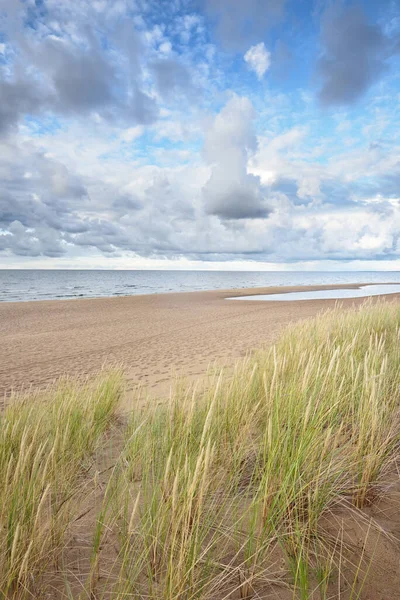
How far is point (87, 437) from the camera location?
305 centimetres

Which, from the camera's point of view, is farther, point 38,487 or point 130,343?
point 130,343

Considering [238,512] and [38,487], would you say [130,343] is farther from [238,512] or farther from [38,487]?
[38,487]

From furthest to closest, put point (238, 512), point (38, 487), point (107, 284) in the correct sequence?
point (107, 284) < point (238, 512) < point (38, 487)

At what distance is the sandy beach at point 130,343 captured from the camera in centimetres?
816

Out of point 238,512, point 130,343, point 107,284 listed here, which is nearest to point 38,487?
point 238,512

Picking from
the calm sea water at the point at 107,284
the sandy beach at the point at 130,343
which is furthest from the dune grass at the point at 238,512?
the calm sea water at the point at 107,284

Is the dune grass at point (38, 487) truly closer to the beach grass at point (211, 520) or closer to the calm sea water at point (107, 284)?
the beach grass at point (211, 520)

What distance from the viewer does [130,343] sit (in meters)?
11.9

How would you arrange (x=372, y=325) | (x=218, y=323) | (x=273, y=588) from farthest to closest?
(x=218, y=323), (x=372, y=325), (x=273, y=588)

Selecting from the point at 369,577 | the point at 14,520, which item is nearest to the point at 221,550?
the point at 369,577

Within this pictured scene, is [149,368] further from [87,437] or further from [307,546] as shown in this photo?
[307,546]

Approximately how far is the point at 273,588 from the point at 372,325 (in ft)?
24.4

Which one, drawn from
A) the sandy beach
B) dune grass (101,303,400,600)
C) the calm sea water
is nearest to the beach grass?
dune grass (101,303,400,600)

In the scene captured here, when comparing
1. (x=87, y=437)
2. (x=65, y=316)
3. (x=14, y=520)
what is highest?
(x=14, y=520)
